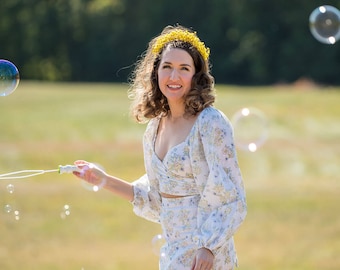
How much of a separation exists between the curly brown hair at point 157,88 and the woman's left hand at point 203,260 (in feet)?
2.05

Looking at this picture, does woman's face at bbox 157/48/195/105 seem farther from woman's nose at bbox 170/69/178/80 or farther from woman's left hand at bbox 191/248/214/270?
woman's left hand at bbox 191/248/214/270

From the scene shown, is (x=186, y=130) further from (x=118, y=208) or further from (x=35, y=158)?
(x=35, y=158)

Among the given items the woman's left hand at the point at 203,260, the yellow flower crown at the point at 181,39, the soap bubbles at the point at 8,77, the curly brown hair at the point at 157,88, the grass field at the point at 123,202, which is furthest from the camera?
the grass field at the point at 123,202

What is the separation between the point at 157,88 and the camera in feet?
15.1

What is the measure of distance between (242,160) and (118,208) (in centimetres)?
494

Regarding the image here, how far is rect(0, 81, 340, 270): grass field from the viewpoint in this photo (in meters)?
10.4

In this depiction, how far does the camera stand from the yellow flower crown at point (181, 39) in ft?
14.5

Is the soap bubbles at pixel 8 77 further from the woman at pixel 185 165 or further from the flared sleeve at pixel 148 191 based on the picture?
the flared sleeve at pixel 148 191

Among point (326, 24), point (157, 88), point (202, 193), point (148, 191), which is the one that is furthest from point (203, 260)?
point (326, 24)

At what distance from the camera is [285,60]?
2296 inches

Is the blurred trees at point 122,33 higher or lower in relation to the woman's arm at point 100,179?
lower

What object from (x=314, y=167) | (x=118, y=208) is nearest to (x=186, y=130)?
(x=118, y=208)

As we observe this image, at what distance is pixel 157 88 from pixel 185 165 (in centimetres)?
49

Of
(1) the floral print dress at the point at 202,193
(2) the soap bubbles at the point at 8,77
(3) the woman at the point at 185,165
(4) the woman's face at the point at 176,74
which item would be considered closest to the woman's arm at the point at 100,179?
(3) the woman at the point at 185,165
